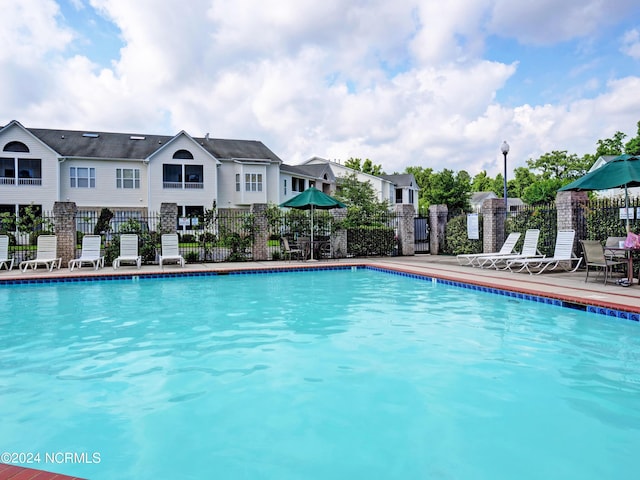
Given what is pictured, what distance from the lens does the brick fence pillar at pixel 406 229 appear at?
19031 mm

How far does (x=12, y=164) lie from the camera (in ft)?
90.2

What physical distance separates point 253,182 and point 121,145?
898cm

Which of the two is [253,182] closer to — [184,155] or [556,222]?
[184,155]

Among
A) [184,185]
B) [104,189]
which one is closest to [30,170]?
[104,189]

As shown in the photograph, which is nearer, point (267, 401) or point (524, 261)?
point (267, 401)

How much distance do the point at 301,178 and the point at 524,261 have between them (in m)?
26.9

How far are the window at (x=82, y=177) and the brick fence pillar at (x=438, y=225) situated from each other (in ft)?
69.8

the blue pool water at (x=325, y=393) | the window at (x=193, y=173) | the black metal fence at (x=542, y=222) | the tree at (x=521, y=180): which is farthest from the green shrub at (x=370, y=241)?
the tree at (x=521, y=180)

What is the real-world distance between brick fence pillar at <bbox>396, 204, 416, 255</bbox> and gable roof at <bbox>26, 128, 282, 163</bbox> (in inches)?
614

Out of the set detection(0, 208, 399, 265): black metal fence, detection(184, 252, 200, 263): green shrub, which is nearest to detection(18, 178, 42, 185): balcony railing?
detection(0, 208, 399, 265): black metal fence

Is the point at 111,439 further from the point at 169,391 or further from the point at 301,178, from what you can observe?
the point at 301,178

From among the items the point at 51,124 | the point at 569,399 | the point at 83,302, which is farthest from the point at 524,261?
the point at 51,124

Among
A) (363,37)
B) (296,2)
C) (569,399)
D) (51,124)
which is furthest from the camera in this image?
(51,124)

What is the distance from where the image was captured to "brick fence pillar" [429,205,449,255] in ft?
64.0
